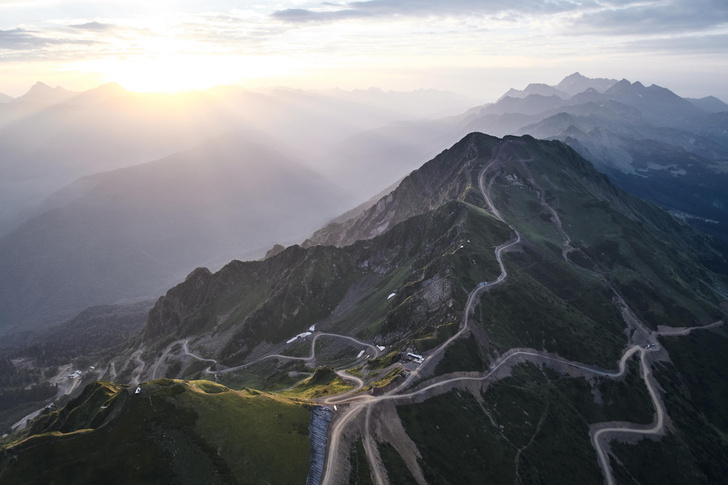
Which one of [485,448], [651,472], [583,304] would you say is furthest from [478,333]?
[583,304]

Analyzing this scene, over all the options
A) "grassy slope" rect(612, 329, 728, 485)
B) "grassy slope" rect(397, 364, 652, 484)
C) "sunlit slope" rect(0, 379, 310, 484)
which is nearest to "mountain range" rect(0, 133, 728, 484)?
"sunlit slope" rect(0, 379, 310, 484)

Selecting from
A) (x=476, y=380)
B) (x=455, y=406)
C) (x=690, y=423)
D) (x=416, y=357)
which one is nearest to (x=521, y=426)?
(x=476, y=380)

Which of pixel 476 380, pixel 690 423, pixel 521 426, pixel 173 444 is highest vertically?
pixel 173 444

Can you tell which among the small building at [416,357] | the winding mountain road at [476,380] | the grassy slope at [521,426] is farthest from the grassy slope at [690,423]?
the small building at [416,357]

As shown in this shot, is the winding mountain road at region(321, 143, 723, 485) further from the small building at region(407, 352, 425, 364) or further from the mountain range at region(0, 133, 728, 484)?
the small building at region(407, 352, 425, 364)

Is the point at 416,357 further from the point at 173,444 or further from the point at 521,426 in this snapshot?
the point at 173,444

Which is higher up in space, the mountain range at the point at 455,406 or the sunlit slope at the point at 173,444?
the sunlit slope at the point at 173,444

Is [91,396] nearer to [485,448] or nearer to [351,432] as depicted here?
[351,432]

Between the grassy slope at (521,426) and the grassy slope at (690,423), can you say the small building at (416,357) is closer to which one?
the grassy slope at (521,426)
